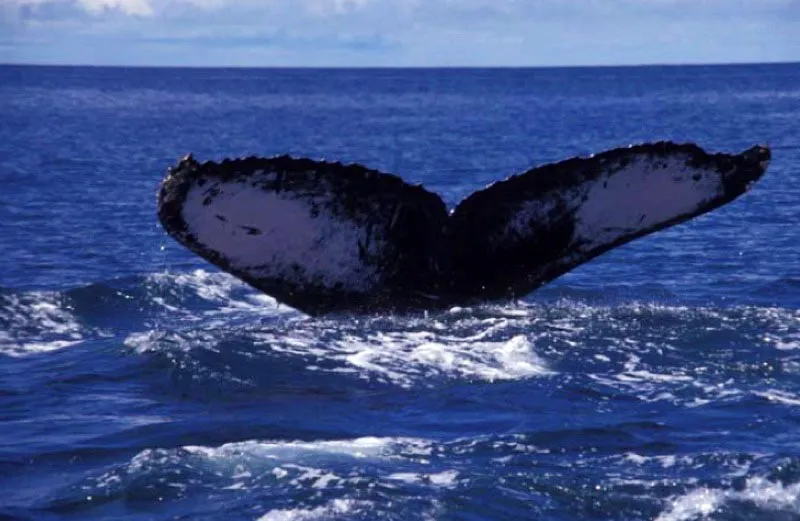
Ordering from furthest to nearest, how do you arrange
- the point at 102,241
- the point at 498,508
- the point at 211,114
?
the point at 211,114, the point at 102,241, the point at 498,508

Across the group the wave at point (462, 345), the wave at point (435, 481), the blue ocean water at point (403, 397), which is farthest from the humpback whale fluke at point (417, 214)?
the wave at point (435, 481)

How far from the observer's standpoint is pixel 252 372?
9797mm

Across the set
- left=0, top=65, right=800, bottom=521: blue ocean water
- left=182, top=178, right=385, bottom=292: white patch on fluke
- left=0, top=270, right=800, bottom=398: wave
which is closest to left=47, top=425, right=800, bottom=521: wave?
left=0, top=65, right=800, bottom=521: blue ocean water

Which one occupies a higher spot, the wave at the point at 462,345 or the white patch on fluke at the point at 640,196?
the white patch on fluke at the point at 640,196

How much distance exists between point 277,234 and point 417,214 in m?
0.90

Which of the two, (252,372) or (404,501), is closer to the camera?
(404,501)

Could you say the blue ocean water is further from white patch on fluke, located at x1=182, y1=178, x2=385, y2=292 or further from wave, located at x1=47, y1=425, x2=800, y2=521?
white patch on fluke, located at x1=182, y1=178, x2=385, y2=292

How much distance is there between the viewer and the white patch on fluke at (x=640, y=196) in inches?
361

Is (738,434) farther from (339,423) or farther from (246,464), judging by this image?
(246,464)

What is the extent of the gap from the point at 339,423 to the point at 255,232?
145 cm

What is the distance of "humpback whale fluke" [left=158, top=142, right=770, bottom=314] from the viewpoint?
9031mm

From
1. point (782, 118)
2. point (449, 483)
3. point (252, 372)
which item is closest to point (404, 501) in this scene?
point (449, 483)

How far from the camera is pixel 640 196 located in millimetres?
9273

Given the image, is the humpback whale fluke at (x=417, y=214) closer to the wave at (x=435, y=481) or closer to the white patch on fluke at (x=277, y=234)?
the white patch on fluke at (x=277, y=234)
